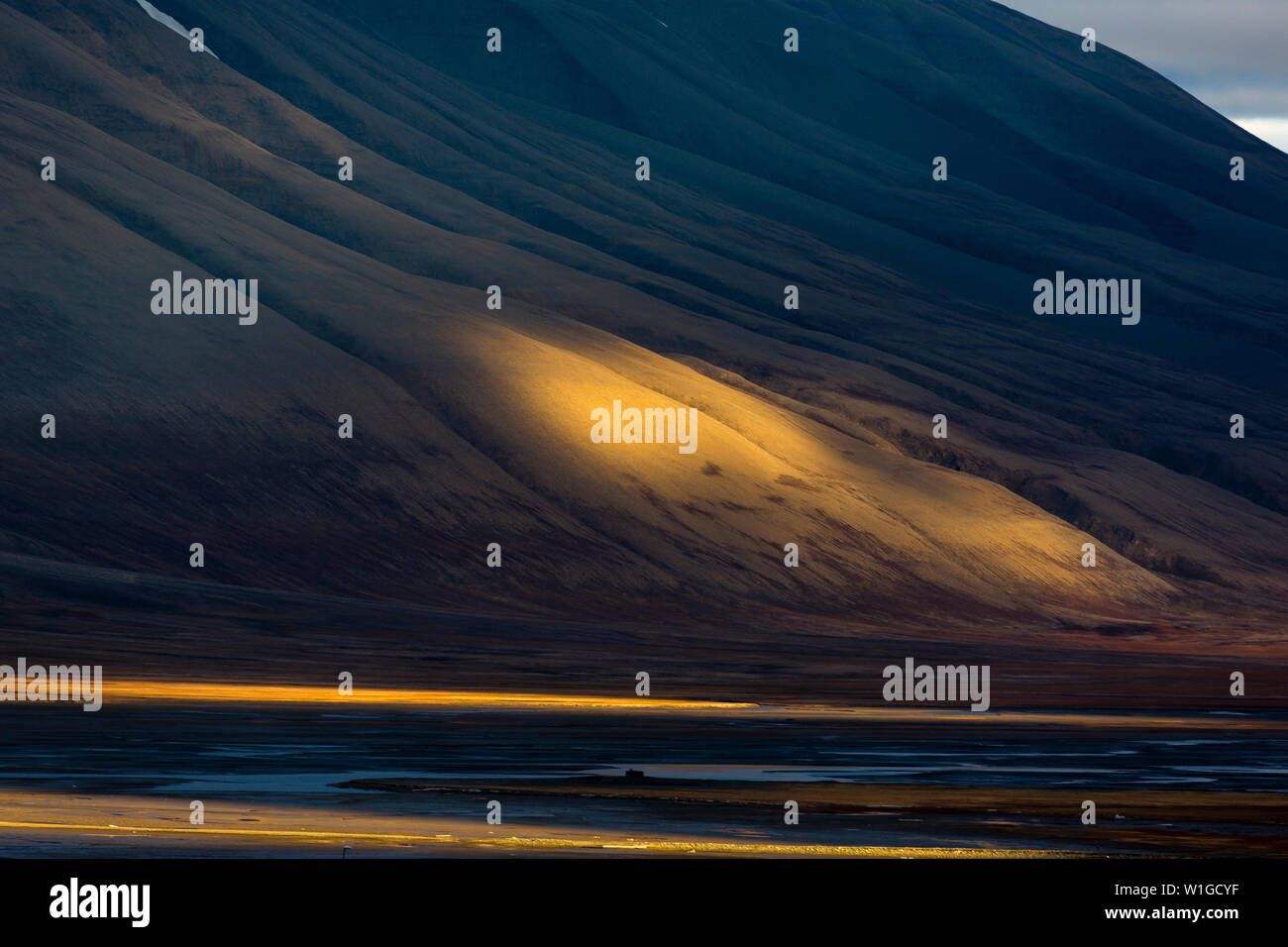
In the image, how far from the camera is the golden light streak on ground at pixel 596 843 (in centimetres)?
2086

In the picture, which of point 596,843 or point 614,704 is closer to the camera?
point 596,843

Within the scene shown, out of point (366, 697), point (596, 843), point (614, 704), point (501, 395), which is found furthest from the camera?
point (501, 395)

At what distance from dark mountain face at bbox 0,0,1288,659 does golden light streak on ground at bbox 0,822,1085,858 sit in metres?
63.2

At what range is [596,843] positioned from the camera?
21547 mm

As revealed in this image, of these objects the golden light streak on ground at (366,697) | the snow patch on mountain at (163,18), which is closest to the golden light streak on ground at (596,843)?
the golden light streak on ground at (366,697)

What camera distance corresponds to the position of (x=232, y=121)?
15738 centimetres

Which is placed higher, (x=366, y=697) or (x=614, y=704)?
(x=366, y=697)

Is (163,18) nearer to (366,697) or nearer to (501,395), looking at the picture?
(501,395)

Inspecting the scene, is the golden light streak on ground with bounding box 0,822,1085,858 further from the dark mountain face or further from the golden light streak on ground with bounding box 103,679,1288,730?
the dark mountain face

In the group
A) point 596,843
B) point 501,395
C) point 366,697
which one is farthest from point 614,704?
point 501,395

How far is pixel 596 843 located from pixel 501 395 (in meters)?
95.2

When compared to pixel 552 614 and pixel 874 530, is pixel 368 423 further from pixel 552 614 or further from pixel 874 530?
pixel 874 530
